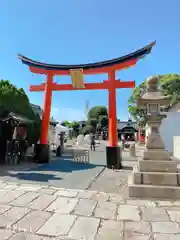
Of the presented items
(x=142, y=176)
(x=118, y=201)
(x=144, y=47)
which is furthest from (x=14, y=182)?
(x=144, y=47)

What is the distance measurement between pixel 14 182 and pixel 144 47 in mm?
7388

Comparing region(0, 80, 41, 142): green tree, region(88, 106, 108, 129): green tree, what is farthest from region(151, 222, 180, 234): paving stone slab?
region(88, 106, 108, 129): green tree

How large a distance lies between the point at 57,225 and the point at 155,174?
307 cm

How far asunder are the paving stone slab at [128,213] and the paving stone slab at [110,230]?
0.27 meters

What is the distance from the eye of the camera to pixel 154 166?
559 cm

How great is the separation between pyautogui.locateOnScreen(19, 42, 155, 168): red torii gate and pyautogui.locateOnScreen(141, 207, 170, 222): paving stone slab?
4688 millimetres

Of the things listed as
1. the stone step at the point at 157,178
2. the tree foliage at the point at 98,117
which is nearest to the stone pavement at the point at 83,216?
the stone step at the point at 157,178

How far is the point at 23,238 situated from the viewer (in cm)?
304

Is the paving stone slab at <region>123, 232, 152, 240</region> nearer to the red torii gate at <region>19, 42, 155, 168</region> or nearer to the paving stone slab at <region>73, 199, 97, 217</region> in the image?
the paving stone slab at <region>73, 199, 97, 217</region>

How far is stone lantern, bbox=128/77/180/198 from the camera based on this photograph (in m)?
5.16

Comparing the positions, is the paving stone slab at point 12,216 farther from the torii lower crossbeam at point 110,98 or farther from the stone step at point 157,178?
the torii lower crossbeam at point 110,98

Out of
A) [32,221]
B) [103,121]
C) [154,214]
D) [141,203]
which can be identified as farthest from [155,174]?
[103,121]

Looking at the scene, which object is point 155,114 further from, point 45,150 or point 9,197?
point 45,150

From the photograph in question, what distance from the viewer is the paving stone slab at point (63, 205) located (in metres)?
4.15
